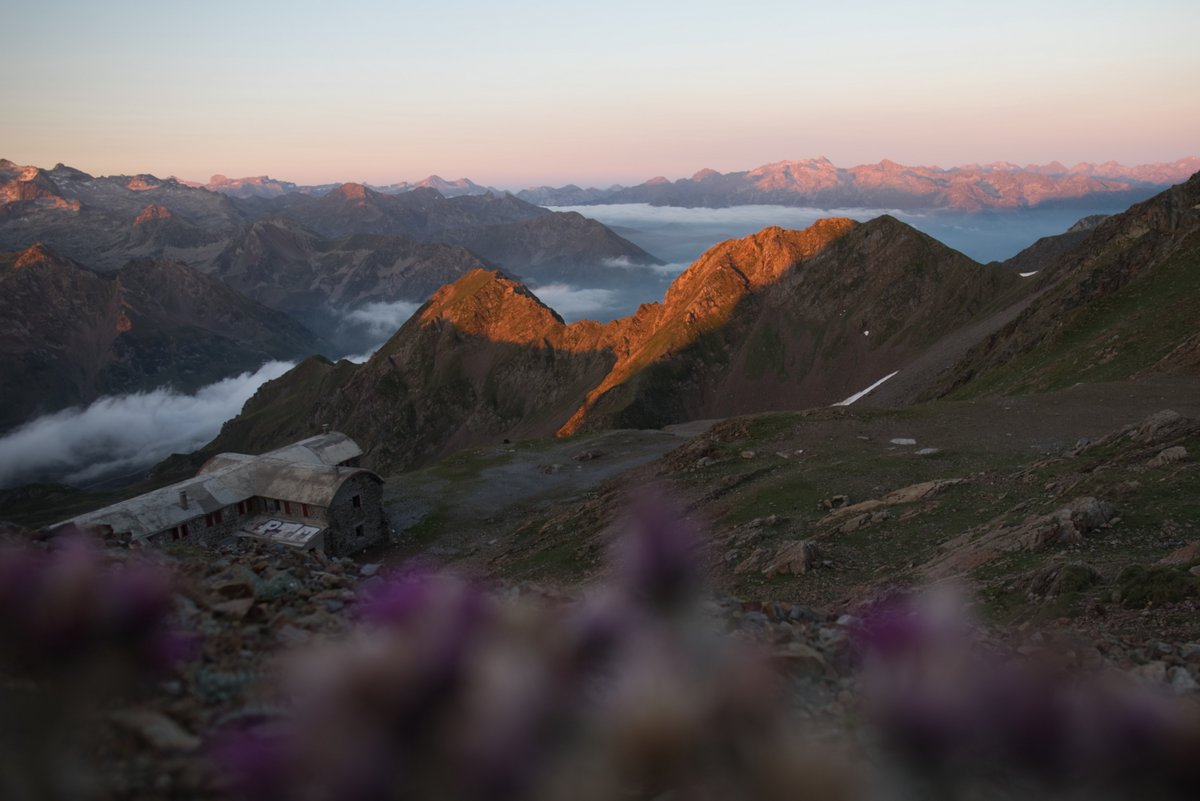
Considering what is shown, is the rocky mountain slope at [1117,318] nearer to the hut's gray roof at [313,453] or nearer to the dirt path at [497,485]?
the dirt path at [497,485]

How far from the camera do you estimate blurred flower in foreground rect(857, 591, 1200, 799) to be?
424cm

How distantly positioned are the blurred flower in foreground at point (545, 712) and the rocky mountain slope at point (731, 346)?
425 feet

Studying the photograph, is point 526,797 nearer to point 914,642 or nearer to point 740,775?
point 740,775

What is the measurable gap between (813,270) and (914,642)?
171 metres

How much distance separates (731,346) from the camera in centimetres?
16138

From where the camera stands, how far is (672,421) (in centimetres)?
14088

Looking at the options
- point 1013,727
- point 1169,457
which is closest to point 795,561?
point 1169,457

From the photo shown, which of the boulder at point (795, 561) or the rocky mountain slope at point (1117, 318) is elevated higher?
the rocky mountain slope at point (1117, 318)

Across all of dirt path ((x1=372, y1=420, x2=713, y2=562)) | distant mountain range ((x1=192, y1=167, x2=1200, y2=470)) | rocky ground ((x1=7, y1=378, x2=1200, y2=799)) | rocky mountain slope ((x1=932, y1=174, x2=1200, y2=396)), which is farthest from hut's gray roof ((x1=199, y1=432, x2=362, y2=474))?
distant mountain range ((x1=192, y1=167, x2=1200, y2=470))

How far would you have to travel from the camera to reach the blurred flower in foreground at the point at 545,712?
3957 mm

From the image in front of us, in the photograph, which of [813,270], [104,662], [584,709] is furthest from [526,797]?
[813,270]

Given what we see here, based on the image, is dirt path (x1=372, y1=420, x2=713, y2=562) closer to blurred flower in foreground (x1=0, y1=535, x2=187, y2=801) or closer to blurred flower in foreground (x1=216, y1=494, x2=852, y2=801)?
blurred flower in foreground (x1=0, y1=535, x2=187, y2=801)

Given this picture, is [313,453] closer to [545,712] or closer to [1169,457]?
[1169,457]

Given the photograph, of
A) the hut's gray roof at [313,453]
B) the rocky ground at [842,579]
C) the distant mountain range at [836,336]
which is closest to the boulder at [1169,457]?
the rocky ground at [842,579]
